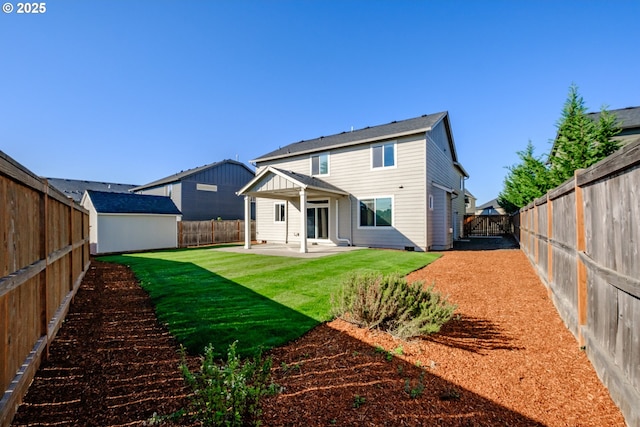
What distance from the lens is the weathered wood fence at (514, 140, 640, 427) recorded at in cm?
209

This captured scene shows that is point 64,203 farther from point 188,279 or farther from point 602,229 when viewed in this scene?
point 602,229

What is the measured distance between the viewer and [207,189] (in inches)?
976

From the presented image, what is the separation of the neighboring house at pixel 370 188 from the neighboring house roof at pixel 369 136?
0.06m

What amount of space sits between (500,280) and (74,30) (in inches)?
500

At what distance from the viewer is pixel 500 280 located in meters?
7.16

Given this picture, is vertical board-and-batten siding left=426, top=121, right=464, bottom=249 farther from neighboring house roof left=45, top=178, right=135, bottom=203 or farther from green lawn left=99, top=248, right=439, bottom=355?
neighboring house roof left=45, top=178, right=135, bottom=203

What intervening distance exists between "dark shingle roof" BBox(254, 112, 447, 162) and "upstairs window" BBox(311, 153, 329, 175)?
404mm

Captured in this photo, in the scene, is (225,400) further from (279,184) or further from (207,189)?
(207,189)

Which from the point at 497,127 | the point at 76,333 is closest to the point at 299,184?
the point at 76,333

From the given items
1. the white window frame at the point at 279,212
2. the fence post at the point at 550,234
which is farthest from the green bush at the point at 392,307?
the white window frame at the point at 279,212

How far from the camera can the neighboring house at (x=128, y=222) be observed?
14.6 m

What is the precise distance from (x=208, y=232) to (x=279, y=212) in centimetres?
Answer: 546

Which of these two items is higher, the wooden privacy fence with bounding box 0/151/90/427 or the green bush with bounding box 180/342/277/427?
the wooden privacy fence with bounding box 0/151/90/427

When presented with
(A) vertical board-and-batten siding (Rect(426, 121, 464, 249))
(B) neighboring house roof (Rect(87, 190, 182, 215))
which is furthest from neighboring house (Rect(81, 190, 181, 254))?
(A) vertical board-and-batten siding (Rect(426, 121, 464, 249))
